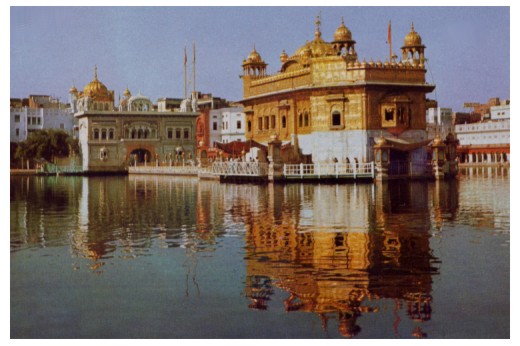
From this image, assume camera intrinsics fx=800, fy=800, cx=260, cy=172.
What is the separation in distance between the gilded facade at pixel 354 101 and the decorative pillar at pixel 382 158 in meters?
3.66

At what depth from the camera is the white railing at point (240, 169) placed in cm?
4074

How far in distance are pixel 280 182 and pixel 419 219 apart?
1999 cm

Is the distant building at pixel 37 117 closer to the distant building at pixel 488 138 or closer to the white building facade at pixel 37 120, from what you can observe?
the white building facade at pixel 37 120

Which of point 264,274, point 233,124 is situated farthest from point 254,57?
point 264,274

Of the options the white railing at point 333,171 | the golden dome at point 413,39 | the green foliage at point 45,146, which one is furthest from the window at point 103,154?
the white railing at point 333,171

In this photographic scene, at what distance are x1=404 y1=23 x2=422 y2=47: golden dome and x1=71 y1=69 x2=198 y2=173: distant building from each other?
3255 centimetres

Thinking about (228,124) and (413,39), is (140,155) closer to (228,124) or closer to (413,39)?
(228,124)

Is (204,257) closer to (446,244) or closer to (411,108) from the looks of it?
(446,244)

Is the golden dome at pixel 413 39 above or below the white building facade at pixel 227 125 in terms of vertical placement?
above

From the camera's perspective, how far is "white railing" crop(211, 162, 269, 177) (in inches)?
1604

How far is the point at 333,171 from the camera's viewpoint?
3984 centimetres

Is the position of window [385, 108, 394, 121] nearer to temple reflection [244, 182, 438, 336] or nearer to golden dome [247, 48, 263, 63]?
golden dome [247, 48, 263, 63]

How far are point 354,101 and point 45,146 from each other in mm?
38964

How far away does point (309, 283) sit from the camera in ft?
36.2
